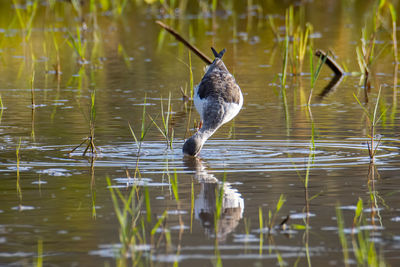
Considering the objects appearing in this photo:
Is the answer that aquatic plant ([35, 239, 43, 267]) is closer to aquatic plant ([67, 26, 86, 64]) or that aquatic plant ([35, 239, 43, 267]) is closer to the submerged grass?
the submerged grass

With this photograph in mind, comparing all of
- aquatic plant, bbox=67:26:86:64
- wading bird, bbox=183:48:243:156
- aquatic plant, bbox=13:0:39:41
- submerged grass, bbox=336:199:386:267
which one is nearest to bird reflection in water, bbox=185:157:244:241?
submerged grass, bbox=336:199:386:267

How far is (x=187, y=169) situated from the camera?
764cm

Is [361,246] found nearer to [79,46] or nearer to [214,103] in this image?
[214,103]

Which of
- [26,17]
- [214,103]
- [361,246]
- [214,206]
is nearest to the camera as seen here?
[361,246]

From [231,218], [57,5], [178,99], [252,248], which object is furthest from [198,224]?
[57,5]

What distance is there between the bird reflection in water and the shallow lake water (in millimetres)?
14

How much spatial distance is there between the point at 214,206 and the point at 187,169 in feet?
4.77

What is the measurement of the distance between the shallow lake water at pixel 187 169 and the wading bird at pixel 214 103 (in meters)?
0.21

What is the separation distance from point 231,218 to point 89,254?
3.88 feet

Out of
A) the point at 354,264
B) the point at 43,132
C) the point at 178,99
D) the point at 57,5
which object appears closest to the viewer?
the point at 354,264

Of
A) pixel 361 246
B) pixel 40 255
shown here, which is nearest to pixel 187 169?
pixel 40 255

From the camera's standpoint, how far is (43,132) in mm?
9430

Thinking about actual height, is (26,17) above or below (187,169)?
above

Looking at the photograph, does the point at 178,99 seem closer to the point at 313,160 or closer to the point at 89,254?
the point at 313,160
